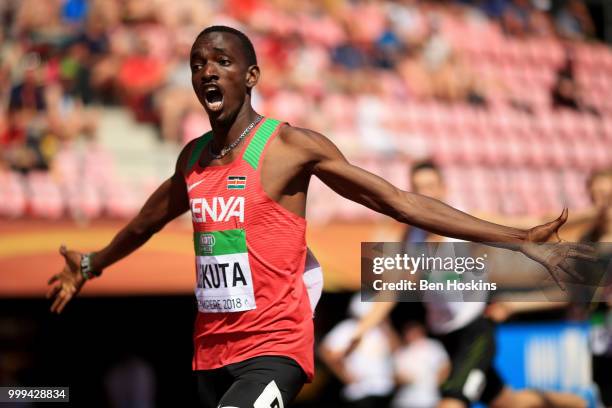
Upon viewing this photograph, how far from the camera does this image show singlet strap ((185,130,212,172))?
459cm

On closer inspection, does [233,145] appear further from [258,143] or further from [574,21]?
[574,21]

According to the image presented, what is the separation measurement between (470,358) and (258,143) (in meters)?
3.77

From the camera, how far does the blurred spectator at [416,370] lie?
11.2 m

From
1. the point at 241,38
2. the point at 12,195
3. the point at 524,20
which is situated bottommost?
the point at 241,38

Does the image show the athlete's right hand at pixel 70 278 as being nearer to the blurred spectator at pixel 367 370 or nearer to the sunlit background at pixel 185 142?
the sunlit background at pixel 185 142

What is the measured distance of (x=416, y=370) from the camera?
11.3 meters

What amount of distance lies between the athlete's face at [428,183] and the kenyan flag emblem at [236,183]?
365 centimetres

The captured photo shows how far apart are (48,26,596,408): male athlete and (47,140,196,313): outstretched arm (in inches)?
13.8

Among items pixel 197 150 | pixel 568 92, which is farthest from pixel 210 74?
pixel 568 92

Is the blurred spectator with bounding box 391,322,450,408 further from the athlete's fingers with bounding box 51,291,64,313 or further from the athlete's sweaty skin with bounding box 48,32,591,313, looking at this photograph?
the athlete's sweaty skin with bounding box 48,32,591,313

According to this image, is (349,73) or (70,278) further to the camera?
(349,73)

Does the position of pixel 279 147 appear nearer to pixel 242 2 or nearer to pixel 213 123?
pixel 213 123

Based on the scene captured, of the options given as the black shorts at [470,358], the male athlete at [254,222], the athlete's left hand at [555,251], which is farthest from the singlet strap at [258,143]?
the black shorts at [470,358]

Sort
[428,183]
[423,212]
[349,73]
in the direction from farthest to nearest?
[349,73], [428,183], [423,212]
